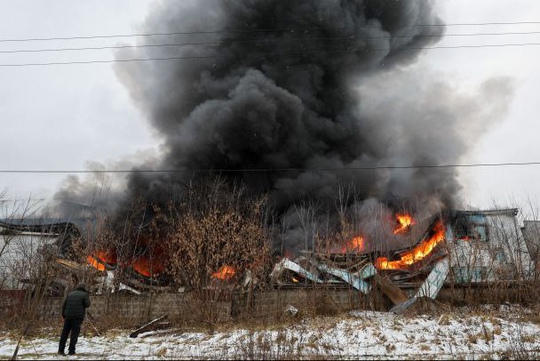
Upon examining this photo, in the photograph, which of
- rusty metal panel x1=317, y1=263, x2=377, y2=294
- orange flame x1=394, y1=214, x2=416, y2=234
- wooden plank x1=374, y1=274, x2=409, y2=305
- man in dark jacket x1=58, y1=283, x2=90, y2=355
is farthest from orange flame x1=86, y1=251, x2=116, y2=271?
orange flame x1=394, y1=214, x2=416, y2=234

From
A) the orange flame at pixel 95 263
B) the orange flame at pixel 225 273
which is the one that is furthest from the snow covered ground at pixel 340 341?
the orange flame at pixel 95 263

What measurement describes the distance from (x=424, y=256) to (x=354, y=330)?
7864 mm

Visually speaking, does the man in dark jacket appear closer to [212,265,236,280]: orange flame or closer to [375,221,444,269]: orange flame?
[212,265,236,280]: orange flame

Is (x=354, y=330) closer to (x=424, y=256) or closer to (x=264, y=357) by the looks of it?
(x=264, y=357)

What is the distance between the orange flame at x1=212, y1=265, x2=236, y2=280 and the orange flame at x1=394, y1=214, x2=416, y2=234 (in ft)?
31.8

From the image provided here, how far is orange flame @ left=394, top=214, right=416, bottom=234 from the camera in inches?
729

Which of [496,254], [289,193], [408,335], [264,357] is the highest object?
[289,193]

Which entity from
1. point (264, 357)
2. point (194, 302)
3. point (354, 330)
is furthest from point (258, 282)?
point (264, 357)

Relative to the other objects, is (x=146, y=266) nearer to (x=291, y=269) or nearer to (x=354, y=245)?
(x=291, y=269)

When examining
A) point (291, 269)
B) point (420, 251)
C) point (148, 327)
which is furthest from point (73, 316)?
point (420, 251)

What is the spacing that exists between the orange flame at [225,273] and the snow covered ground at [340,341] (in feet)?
7.42

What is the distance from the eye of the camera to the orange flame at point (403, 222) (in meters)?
18.5

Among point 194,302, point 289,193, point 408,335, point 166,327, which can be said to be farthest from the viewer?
point 289,193

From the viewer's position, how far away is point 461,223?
1609 centimetres
